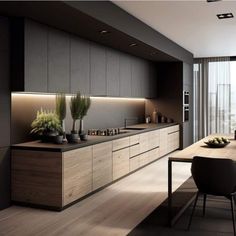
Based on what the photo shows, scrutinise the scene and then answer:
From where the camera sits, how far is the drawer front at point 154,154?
23.5ft

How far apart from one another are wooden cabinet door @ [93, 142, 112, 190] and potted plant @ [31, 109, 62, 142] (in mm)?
604

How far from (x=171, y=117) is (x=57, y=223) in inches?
231

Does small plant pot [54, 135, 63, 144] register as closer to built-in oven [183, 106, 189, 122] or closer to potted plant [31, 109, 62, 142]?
potted plant [31, 109, 62, 142]

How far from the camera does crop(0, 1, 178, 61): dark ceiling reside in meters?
3.60

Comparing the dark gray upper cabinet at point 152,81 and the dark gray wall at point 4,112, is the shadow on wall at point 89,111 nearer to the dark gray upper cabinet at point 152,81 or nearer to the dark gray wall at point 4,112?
the dark gray wall at point 4,112

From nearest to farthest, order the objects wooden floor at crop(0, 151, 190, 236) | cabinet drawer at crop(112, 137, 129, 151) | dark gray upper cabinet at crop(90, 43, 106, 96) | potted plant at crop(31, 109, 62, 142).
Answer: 1. wooden floor at crop(0, 151, 190, 236)
2. potted plant at crop(31, 109, 62, 142)
3. cabinet drawer at crop(112, 137, 129, 151)
4. dark gray upper cabinet at crop(90, 43, 106, 96)

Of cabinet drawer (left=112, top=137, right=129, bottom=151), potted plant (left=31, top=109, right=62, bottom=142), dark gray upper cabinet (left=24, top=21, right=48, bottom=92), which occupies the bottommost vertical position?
cabinet drawer (left=112, top=137, right=129, bottom=151)

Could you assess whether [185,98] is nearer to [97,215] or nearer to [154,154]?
[154,154]

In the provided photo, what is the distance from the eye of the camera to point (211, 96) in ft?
32.7

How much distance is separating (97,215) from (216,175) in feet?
4.84

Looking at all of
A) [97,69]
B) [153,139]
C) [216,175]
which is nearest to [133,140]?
[153,139]

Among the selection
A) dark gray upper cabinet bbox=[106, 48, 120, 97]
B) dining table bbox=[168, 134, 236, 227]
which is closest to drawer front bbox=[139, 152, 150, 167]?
dark gray upper cabinet bbox=[106, 48, 120, 97]

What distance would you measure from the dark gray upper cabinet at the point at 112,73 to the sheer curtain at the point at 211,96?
4.16 meters

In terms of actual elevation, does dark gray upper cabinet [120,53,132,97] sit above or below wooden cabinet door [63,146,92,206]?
above
